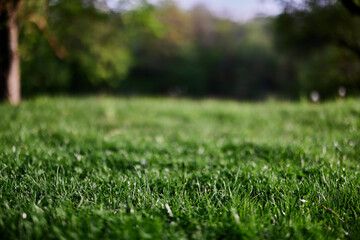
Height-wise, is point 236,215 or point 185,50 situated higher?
point 185,50

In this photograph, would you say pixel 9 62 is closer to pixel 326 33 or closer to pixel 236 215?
pixel 236 215

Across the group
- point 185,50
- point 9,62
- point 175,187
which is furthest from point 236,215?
point 185,50

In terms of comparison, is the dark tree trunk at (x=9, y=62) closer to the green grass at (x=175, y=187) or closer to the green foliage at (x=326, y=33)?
the green grass at (x=175, y=187)

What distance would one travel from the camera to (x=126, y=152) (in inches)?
137

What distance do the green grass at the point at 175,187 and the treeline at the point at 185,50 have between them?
6531 mm

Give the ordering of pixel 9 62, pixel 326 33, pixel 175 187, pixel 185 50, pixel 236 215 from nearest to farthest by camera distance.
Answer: pixel 236 215 < pixel 175 187 < pixel 9 62 < pixel 326 33 < pixel 185 50

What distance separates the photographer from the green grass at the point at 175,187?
1.73 metres

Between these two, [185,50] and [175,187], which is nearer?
[175,187]

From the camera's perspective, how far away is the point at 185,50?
38938mm

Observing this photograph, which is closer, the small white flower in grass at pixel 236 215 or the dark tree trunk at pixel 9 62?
the small white flower in grass at pixel 236 215

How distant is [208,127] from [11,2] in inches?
264

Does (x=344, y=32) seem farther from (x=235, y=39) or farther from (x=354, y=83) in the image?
(x=235, y=39)

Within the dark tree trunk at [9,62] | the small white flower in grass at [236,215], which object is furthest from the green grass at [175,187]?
the dark tree trunk at [9,62]

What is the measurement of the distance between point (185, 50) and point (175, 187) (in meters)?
38.9
